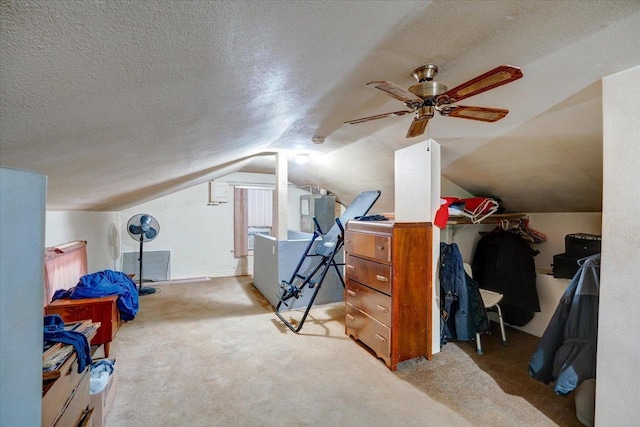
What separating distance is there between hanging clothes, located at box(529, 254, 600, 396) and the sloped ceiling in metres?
0.96

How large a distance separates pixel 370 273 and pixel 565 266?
5.83 feet

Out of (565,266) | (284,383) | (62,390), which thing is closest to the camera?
(62,390)

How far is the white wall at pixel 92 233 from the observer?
109 inches

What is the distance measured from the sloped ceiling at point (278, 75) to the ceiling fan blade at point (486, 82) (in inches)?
7.3

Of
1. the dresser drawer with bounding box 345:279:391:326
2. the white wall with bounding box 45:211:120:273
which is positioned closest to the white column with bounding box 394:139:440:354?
the dresser drawer with bounding box 345:279:391:326

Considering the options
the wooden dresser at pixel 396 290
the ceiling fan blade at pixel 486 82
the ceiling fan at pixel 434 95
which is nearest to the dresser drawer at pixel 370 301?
the wooden dresser at pixel 396 290

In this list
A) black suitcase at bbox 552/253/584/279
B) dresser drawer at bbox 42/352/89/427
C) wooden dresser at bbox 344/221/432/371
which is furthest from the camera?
black suitcase at bbox 552/253/584/279

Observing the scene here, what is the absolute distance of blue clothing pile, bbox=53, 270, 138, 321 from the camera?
2.61 meters

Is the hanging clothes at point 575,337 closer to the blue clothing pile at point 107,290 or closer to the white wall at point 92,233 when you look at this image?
the blue clothing pile at point 107,290

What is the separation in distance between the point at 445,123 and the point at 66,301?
355cm

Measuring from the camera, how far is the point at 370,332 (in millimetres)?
2529

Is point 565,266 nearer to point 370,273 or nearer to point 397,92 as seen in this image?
point 370,273

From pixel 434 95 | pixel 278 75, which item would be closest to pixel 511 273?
pixel 434 95

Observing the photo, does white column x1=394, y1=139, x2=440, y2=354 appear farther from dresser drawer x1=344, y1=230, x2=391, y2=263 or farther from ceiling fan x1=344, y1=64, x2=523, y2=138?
ceiling fan x1=344, y1=64, x2=523, y2=138
